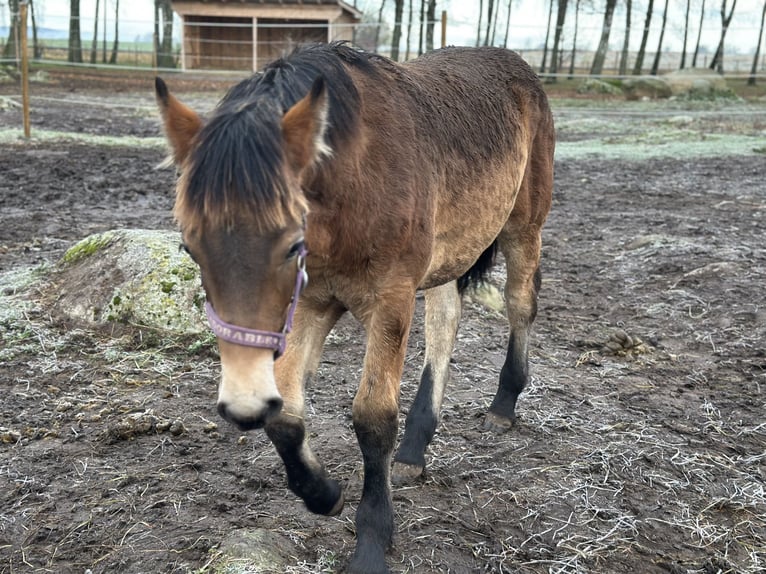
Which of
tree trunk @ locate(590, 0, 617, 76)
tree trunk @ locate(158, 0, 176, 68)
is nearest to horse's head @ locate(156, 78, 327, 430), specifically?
tree trunk @ locate(158, 0, 176, 68)

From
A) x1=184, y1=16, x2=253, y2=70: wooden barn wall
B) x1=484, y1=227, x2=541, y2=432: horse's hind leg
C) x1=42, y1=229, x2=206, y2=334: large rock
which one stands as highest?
x1=184, y1=16, x2=253, y2=70: wooden barn wall

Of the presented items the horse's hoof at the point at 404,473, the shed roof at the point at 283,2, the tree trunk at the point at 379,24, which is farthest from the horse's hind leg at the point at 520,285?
the shed roof at the point at 283,2

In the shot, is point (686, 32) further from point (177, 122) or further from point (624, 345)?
point (177, 122)

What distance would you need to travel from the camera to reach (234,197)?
201 cm

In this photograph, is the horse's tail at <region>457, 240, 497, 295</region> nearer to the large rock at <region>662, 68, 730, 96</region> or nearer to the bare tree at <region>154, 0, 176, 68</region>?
the large rock at <region>662, 68, 730, 96</region>

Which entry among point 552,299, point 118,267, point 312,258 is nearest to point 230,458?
point 312,258

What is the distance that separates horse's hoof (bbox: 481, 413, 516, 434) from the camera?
157 inches

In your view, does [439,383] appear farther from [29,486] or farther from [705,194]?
[705,194]

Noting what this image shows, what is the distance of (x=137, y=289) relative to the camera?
16.5 feet

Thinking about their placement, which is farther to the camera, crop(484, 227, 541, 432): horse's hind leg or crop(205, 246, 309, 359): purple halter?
crop(484, 227, 541, 432): horse's hind leg

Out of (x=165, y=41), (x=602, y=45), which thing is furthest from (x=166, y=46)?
(x=602, y=45)

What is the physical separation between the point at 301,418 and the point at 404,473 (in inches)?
32.3

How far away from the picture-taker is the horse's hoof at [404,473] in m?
3.44

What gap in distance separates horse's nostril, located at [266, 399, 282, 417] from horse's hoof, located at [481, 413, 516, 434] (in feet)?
6.98
